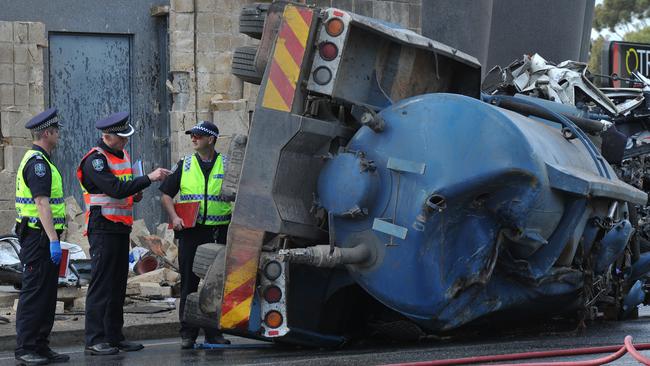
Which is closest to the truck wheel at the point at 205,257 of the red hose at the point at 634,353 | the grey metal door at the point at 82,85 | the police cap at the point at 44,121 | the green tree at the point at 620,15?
the police cap at the point at 44,121

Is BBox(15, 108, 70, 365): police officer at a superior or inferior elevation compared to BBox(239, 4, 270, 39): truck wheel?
inferior

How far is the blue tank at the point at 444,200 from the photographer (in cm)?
779

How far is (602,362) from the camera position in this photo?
6668mm

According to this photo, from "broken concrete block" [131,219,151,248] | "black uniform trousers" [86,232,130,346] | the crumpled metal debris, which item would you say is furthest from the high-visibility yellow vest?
"broken concrete block" [131,219,151,248]

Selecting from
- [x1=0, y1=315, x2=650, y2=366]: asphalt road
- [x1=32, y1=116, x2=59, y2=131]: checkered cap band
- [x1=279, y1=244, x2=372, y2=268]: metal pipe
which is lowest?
[x1=0, y1=315, x2=650, y2=366]: asphalt road

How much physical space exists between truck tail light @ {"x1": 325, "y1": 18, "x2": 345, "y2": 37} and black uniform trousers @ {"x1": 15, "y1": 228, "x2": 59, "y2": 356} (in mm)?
2301

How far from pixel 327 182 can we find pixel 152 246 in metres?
5.67

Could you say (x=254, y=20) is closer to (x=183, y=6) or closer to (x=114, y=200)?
(x=114, y=200)

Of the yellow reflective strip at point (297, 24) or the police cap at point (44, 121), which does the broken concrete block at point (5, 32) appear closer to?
the police cap at point (44, 121)

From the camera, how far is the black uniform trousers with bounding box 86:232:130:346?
9172 millimetres

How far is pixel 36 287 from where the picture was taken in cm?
887

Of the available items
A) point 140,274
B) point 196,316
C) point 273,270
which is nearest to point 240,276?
point 273,270

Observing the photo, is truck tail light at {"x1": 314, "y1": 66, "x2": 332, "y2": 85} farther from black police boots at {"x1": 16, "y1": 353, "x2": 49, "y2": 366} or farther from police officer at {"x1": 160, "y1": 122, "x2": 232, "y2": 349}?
black police boots at {"x1": 16, "y1": 353, "x2": 49, "y2": 366}

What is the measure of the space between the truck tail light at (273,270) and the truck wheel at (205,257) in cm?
36
